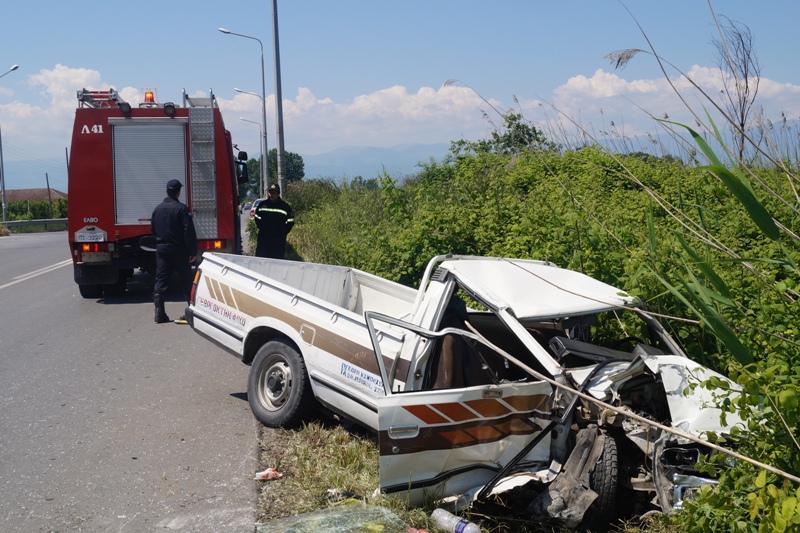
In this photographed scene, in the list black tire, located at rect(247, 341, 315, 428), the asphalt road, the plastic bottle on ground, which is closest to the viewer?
the plastic bottle on ground

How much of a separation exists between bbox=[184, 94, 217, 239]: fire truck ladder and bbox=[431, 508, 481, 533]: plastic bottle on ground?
10070mm

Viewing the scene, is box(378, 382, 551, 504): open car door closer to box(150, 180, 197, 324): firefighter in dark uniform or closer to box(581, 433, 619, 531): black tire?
box(581, 433, 619, 531): black tire

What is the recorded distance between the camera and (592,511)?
4480 millimetres

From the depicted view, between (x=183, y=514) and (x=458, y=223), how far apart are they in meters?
5.79

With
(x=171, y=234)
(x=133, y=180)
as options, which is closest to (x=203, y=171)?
(x=133, y=180)

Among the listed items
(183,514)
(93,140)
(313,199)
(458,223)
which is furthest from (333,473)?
(313,199)

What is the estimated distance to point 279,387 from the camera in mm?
6438

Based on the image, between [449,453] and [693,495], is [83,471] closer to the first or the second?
[449,453]

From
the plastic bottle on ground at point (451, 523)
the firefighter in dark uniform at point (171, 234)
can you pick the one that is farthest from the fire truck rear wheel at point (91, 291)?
the plastic bottle on ground at point (451, 523)

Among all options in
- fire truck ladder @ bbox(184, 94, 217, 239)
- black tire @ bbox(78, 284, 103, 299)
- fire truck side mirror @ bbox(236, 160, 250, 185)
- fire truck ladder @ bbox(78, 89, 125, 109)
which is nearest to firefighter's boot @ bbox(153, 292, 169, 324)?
fire truck ladder @ bbox(184, 94, 217, 239)

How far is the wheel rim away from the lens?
20.7ft

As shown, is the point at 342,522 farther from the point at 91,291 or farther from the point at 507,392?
the point at 91,291

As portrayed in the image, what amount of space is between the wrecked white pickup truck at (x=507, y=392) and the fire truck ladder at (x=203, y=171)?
24.9ft

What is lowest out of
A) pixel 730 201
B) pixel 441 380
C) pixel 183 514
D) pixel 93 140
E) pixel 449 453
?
pixel 183 514
